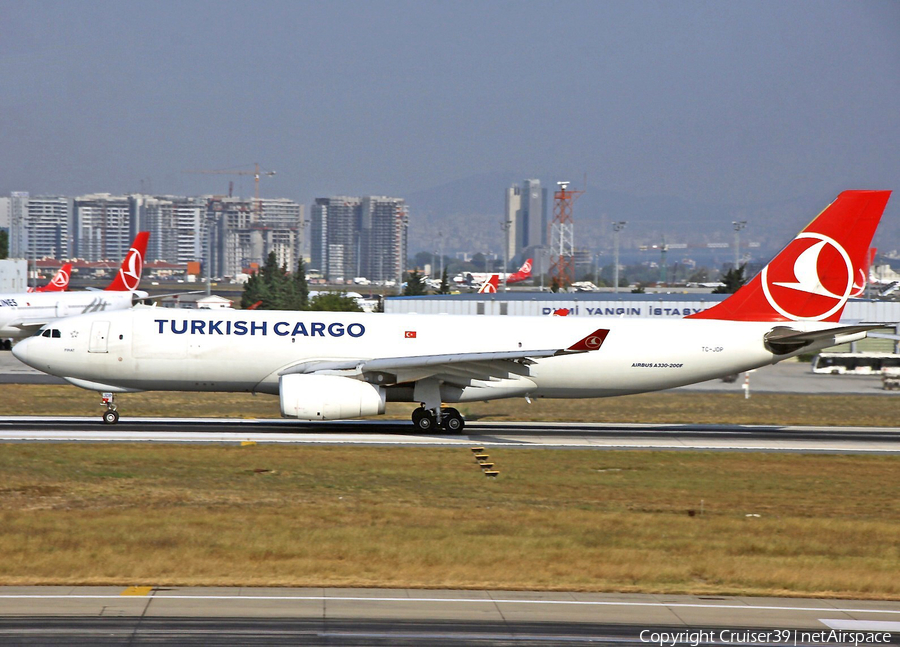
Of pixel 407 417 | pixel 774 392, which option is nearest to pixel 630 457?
pixel 407 417

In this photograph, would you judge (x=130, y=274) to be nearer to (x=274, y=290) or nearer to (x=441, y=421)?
(x=274, y=290)

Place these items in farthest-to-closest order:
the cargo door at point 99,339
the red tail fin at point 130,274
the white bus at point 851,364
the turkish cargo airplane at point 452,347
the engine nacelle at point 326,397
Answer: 1. the red tail fin at point 130,274
2. the white bus at point 851,364
3. the cargo door at point 99,339
4. the turkish cargo airplane at point 452,347
5. the engine nacelle at point 326,397

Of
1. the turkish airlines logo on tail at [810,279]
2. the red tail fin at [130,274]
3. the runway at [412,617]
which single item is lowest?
the runway at [412,617]

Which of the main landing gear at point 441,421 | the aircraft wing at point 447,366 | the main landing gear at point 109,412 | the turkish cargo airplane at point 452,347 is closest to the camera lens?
the aircraft wing at point 447,366

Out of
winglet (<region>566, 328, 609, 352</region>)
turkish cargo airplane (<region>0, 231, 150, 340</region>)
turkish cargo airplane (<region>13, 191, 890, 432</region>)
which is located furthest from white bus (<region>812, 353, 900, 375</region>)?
turkish cargo airplane (<region>0, 231, 150, 340</region>)

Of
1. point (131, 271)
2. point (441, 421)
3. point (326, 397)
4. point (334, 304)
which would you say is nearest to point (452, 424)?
point (441, 421)

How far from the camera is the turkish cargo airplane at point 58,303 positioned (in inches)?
2771

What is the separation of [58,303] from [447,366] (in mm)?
52504

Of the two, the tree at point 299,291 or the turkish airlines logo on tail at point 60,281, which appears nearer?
the turkish airlines logo on tail at point 60,281

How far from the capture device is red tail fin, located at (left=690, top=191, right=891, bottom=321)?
3628cm

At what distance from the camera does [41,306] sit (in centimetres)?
7419

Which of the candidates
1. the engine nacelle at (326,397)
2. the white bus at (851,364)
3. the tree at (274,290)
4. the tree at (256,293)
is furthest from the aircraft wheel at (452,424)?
the tree at (256,293)

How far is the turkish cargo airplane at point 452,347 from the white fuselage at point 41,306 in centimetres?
3939

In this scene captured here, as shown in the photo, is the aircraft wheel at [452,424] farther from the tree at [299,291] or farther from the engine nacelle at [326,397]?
the tree at [299,291]
